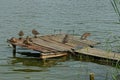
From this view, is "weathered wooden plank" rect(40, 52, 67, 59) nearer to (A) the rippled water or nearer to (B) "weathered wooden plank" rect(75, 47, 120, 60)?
(A) the rippled water

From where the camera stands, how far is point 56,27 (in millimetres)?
27250

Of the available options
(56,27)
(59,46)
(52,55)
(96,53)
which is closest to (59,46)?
(59,46)

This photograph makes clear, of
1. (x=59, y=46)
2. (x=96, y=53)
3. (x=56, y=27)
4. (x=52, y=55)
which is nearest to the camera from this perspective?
(x=96, y=53)

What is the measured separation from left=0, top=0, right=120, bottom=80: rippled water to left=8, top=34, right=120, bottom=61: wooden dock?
40cm

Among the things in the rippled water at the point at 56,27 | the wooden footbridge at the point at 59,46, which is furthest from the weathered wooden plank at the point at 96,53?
the rippled water at the point at 56,27

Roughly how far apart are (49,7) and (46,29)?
15017mm

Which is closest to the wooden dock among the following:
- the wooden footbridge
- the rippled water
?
the wooden footbridge

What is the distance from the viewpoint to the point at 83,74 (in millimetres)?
15008

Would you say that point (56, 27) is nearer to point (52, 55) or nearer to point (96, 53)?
point (52, 55)

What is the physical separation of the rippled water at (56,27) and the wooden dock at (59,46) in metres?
0.40

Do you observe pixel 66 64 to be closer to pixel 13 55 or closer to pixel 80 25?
pixel 13 55

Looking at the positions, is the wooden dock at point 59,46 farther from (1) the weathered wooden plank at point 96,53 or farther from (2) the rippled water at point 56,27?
(2) the rippled water at point 56,27

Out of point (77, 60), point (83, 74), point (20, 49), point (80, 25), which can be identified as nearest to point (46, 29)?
point (80, 25)

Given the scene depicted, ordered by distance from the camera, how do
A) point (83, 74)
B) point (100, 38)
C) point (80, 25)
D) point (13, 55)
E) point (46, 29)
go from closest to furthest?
point (83, 74), point (13, 55), point (100, 38), point (46, 29), point (80, 25)
